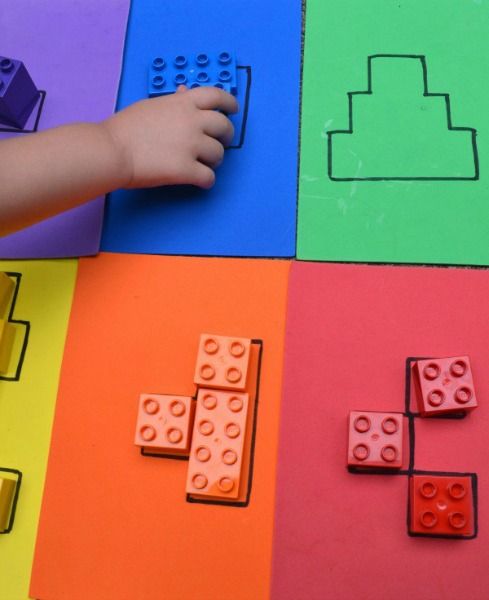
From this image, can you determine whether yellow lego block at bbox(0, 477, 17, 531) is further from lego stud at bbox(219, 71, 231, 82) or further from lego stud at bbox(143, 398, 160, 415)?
lego stud at bbox(219, 71, 231, 82)

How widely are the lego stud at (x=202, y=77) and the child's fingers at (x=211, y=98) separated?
0.05 meters

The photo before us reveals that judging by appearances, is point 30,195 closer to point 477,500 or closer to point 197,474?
point 197,474

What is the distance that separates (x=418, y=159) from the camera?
710 mm

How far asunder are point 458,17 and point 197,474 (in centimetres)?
67

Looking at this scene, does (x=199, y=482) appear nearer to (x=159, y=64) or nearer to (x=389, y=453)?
(x=389, y=453)

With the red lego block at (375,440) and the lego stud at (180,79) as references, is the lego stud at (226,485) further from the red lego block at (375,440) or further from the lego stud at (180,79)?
the lego stud at (180,79)

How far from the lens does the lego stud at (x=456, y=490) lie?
586 millimetres

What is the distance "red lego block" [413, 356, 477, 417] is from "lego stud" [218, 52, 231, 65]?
46 centimetres

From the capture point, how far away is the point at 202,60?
2.52 feet

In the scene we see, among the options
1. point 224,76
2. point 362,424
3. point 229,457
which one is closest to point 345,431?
point 362,424

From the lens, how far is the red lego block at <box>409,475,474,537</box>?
58 cm

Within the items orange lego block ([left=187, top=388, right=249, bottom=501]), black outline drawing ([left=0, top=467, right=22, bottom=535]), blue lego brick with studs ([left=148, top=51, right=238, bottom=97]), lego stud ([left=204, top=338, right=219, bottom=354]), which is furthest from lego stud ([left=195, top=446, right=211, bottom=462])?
blue lego brick with studs ([left=148, top=51, right=238, bottom=97])

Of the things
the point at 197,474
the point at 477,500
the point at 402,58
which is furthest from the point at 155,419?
the point at 402,58

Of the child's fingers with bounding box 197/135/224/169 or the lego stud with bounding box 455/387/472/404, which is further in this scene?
the child's fingers with bounding box 197/135/224/169
